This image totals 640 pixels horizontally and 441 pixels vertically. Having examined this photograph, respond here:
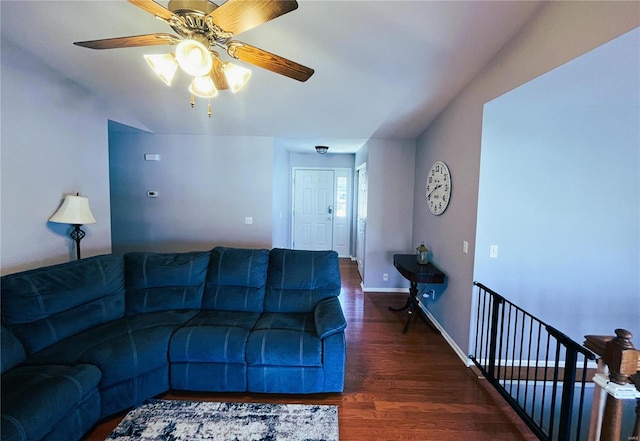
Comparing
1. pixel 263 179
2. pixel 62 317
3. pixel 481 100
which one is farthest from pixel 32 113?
pixel 481 100

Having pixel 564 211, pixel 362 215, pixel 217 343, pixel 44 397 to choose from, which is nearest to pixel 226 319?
pixel 217 343

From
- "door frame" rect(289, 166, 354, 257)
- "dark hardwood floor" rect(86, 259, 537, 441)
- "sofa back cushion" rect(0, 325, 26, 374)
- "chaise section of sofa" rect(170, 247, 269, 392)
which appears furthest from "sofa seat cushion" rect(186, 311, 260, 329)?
"door frame" rect(289, 166, 354, 257)

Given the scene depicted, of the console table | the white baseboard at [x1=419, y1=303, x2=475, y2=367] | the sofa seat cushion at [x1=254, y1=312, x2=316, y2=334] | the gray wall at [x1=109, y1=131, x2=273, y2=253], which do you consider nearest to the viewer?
the sofa seat cushion at [x1=254, y1=312, x2=316, y2=334]

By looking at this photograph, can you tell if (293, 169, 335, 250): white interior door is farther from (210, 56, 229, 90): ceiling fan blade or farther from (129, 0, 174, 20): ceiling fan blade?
(129, 0, 174, 20): ceiling fan blade

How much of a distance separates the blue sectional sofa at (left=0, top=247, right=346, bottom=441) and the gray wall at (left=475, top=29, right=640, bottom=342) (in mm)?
1639

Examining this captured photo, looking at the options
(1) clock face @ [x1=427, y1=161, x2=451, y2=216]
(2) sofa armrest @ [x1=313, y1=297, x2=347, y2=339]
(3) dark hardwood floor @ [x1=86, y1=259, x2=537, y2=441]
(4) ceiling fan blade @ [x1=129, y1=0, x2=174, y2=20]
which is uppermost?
(4) ceiling fan blade @ [x1=129, y1=0, x2=174, y2=20]

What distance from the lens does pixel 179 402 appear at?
6.87 feet

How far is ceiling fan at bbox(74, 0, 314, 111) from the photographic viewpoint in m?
1.30

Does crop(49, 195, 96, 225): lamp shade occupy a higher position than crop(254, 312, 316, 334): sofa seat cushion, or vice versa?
crop(49, 195, 96, 225): lamp shade

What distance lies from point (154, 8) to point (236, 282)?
2.05m

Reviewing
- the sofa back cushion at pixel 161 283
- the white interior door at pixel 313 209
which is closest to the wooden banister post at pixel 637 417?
the sofa back cushion at pixel 161 283

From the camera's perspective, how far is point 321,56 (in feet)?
8.05

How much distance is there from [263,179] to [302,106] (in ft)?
4.51

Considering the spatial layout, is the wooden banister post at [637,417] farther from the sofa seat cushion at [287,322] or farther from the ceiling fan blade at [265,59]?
the ceiling fan blade at [265,59]
